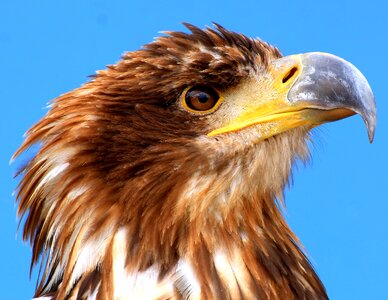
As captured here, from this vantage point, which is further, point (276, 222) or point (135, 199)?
point (276, 222)

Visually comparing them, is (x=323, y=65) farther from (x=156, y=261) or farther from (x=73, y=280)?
(x=73, y=280)

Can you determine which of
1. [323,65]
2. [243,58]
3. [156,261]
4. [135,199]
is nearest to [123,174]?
[135,199]

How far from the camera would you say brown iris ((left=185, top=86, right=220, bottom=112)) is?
3301mm

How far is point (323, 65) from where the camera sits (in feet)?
10.9

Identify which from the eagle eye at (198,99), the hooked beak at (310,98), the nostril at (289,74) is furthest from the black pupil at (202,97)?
the nostril at (289,74)

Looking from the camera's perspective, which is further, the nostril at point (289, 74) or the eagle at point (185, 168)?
the nostril at point (289, 74)

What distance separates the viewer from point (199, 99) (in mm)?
3299

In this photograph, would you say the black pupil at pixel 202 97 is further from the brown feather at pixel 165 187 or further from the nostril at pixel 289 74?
the nostril at pixel 289 74

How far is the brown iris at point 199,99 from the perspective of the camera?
3301 mm

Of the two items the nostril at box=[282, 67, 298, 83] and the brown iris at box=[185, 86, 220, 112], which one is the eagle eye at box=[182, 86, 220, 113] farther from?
the nostril at box=[282, 67, 298, 83]

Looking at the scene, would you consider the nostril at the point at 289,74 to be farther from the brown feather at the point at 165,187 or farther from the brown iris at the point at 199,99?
the brown iris at the point at 199,99

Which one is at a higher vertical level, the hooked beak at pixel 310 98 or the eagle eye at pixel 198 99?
the eagle eye at pixel 198 99

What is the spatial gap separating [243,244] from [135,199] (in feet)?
1.41

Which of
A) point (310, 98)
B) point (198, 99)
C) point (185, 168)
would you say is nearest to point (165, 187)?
point (185, 168)
